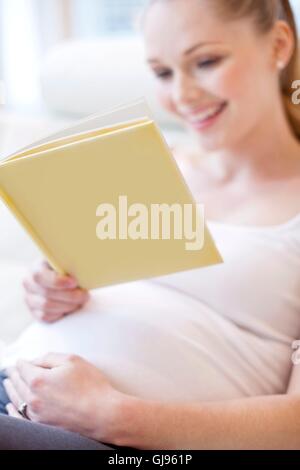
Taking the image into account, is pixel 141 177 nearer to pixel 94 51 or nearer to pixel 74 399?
pixel 74 399

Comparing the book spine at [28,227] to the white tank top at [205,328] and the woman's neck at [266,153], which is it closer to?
the white tank top at [205,328]

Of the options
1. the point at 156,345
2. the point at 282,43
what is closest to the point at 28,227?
the point at 156,345

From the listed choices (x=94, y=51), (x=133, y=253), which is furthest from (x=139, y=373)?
(x=94, y=51)

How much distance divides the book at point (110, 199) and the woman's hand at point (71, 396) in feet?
0.45

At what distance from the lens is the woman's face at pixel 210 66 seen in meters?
1.02

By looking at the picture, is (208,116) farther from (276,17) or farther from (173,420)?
(173,420)

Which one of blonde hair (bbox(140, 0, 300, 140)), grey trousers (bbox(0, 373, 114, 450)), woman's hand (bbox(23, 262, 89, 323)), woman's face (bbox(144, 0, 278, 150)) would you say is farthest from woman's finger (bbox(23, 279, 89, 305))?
blonde hair (bbox(140, 0, 300, 140))

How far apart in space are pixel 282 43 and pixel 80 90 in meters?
0.75

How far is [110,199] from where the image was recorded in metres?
0.79

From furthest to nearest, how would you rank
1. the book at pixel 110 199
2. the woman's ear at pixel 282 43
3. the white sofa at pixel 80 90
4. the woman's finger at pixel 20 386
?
the white sofa at pixel 80 90 → the woman's ear at pixel 282 43 → the woman's finger at pixel 20 386 → the book at pixel 110 199

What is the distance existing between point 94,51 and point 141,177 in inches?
43.5

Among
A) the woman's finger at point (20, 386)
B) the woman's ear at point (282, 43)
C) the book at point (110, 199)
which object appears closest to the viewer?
the book at point (110, 199)

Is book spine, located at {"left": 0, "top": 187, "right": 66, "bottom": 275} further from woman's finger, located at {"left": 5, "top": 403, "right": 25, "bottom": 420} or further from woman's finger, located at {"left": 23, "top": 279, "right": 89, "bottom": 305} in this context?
woman's finger, located at {"left": 5, "top": 403, "right": 25, "bottom": 420}

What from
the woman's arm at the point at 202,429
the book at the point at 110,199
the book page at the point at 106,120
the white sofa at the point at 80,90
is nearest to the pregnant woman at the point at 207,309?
the woman's arm at the point at 202,429
